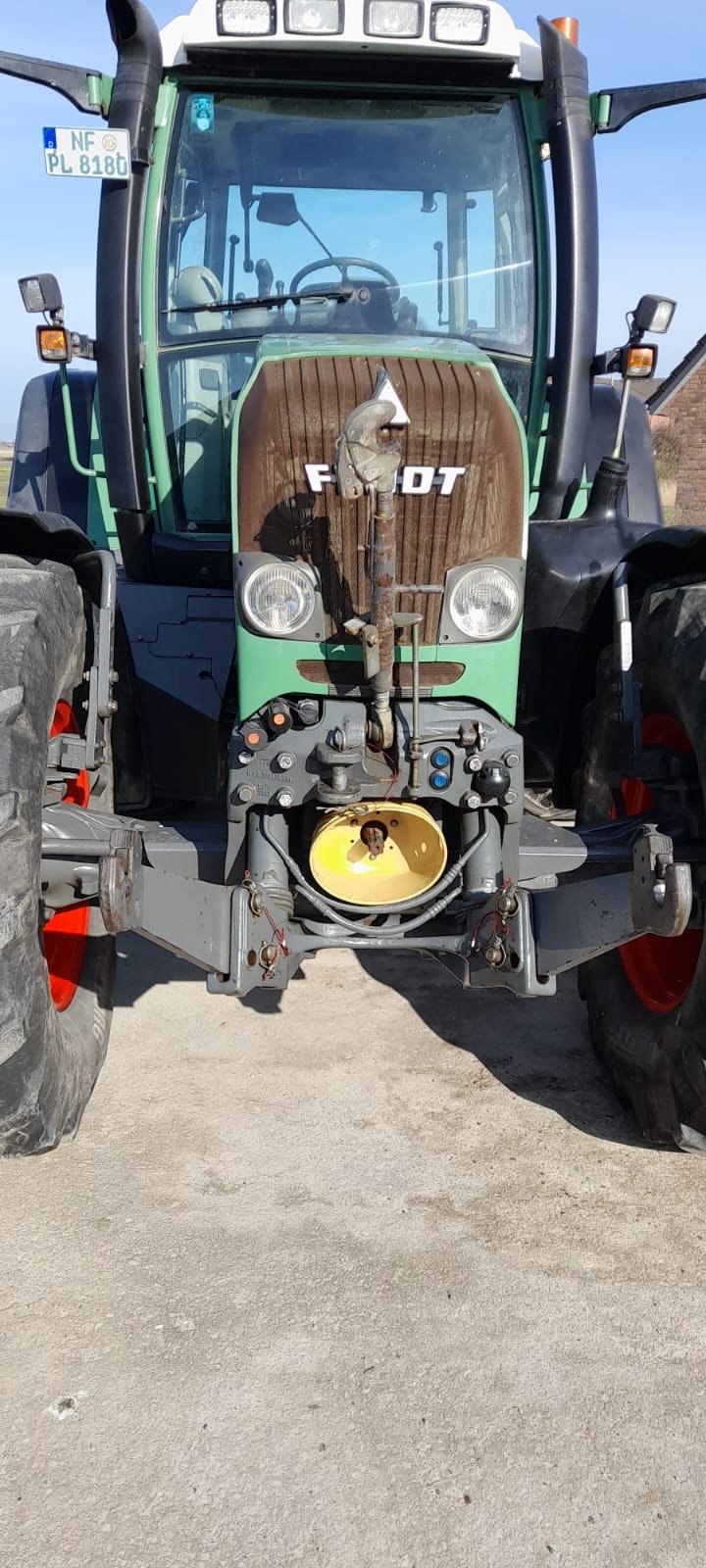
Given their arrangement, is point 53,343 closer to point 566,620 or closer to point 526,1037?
point 566,620

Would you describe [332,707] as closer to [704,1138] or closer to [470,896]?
[470,896]

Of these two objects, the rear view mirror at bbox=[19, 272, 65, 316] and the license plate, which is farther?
the rear view mirror at bbox=[19, 272, 65, 316]

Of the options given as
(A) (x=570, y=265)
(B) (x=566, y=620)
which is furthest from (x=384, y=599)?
(A) (x=570, y=265)

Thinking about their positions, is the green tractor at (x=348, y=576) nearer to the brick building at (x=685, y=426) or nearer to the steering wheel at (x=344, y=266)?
the steering wheel at (x=344, y=266)

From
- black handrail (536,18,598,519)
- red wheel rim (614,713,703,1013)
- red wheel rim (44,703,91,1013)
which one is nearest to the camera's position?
red wheel rim (614,713,703,1013)

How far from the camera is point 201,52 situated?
3.31 m

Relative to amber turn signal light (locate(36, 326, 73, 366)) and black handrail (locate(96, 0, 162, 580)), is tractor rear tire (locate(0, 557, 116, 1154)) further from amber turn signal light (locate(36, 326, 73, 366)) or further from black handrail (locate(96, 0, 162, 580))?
amber turn signal light (locate(36, 326, 73, 366))

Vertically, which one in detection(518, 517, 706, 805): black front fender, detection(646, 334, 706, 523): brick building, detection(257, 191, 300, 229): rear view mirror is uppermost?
detection(257, 191, 300, 229): rear view mirror

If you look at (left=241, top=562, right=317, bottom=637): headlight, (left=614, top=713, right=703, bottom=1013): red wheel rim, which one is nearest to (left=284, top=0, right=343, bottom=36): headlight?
(left=241, top=562, right=317, bottom=637): headlight

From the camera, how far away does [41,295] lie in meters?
3.60

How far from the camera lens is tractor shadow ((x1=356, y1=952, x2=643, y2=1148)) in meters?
3.23

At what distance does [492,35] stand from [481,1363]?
131 inches

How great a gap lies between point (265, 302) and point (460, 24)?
0.89 meters

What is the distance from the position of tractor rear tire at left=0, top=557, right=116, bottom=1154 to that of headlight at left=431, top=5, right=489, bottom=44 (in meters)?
1.82
